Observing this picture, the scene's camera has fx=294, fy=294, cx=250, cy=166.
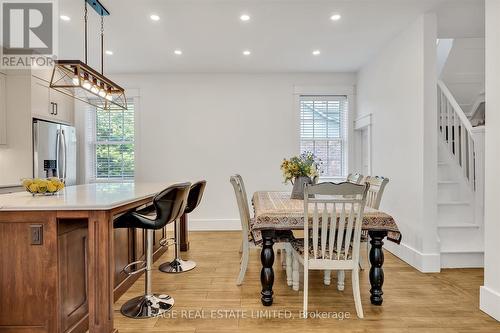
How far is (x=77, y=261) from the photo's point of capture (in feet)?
6.50

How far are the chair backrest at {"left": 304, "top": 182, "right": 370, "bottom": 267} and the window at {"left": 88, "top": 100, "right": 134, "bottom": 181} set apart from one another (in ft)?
13.5

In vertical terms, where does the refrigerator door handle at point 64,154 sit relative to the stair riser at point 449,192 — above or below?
above

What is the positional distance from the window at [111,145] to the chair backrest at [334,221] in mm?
4106

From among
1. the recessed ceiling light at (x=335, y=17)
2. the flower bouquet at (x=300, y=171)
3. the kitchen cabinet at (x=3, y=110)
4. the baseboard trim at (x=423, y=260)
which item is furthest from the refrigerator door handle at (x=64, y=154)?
the baseboard trim at (x=423, y=260)

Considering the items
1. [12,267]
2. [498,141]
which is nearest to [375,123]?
[498,141]

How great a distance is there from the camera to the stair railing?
3.47m

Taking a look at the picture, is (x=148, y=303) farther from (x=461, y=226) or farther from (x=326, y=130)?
(x=326, y=130)

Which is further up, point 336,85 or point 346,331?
point 336,85

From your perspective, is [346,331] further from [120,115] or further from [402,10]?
[120,115]

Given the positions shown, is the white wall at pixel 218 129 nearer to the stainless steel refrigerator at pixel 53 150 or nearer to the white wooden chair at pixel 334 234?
the stainless steel refrigerator at pixel 53 150

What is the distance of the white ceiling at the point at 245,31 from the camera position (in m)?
3.05

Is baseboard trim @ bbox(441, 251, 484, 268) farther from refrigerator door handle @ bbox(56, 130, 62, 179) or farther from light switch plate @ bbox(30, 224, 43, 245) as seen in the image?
refrigerator door handle @ bbox(56, 130, 62, 179)

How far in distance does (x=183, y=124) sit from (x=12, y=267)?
3727 mm

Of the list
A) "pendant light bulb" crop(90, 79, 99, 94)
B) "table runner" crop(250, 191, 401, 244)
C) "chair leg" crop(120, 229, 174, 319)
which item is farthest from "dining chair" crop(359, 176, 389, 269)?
"pendant light bulb" crop(90, 79, 99, 94)
